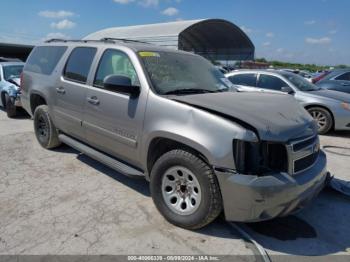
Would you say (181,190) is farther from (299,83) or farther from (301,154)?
(299,83)

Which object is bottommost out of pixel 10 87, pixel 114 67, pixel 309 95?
pixel 10 87

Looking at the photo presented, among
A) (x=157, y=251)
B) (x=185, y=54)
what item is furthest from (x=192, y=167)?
(x=185, y=54)

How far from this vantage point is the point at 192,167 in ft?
10.2

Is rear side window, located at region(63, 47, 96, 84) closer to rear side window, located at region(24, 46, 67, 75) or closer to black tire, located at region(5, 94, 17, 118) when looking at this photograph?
rear side window, located at region(24, 46, 67, 75)

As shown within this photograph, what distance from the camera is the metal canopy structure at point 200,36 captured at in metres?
31.8

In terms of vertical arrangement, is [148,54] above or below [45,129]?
above

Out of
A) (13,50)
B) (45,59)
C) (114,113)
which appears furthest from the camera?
(13,50)

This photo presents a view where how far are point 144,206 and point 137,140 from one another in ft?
2.64

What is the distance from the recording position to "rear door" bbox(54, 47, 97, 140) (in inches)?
179

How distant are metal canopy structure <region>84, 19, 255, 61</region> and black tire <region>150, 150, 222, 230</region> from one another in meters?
27.1

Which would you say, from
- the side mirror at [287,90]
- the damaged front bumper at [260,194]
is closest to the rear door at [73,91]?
the damaged front bumper at [260,194]

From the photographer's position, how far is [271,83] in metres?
8.62

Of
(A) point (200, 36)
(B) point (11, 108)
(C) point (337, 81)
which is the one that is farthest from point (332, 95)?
(A) point (200, 36)

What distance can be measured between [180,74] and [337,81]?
378 inches
